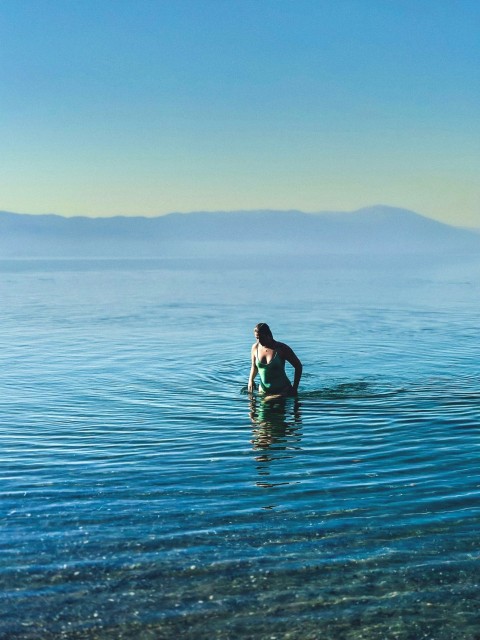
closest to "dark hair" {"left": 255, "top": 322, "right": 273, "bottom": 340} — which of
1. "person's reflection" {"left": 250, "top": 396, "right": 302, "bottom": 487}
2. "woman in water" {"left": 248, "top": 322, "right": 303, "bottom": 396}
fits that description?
"woman in water" {"left": 248, "top": 322, "right": 303, "bottom": 396}

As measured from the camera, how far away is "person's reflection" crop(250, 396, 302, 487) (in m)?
13.1

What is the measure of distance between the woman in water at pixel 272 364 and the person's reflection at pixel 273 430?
0.26 metres

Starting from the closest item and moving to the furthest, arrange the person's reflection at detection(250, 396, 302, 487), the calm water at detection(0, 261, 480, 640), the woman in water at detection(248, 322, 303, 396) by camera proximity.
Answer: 1. the calm water at detection(0, 261, 480, 640)
2. the person's reflection at detection(250, 396, 302, 487)
3. the woman in water at detection(248, 322, 303, 396)

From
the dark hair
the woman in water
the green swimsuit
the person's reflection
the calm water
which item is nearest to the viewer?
the calm water

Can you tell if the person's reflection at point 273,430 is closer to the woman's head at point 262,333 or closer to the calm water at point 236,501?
the calm water at point 236,501

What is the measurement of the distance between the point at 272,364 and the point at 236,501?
20.8 feet

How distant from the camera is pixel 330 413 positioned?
16.3 m

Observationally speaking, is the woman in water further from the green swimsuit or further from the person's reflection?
the person's reflection

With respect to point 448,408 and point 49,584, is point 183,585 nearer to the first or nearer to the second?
point 49,584

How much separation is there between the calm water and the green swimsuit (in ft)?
1.66

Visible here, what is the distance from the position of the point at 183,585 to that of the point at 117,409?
9117 millimetres

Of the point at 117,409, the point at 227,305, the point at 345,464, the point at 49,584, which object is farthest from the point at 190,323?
the point at 49,584

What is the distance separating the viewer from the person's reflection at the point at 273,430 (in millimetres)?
13123

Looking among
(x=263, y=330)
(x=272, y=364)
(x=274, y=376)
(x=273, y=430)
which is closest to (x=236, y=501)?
(x=273, y=430)
